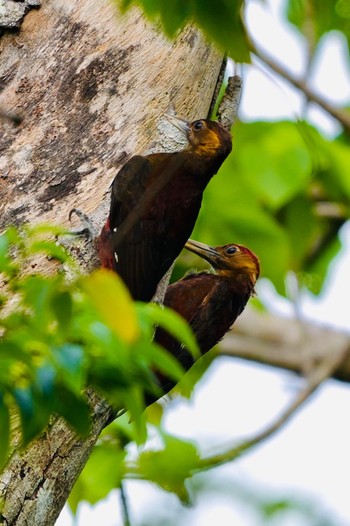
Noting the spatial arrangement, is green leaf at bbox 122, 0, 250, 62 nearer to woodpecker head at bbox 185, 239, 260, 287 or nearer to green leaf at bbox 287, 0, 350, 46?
green leaf at bbox 287, 0, 350, 46

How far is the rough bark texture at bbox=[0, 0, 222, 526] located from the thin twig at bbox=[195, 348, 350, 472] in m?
1.78

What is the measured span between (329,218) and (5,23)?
3.50 metres

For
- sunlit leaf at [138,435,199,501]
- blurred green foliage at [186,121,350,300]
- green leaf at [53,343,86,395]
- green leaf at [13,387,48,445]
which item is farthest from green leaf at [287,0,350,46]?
blurred green foliage at [186,121,350,300]

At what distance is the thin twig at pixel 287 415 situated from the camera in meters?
5.50

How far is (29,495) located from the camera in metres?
3.44

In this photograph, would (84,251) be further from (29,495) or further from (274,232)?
(274,232)

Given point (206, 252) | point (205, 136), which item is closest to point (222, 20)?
point (205, 136)

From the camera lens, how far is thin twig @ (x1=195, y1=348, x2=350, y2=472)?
18.1 ft

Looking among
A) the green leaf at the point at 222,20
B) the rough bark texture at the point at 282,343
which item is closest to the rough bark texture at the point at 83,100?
the green leaf at the point at 222,20

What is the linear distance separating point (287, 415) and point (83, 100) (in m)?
3.08

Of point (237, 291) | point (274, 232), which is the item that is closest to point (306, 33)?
point (237, 291)

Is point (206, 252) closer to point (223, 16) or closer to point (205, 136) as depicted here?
point (205, 136)

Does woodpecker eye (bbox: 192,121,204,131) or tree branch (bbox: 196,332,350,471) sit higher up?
woodpecker eye (bbox: 192,121,204,131)

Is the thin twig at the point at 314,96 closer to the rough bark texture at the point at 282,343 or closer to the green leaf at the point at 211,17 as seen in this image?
the rough bark texture at the point at 282,343
